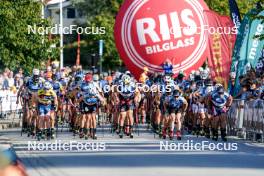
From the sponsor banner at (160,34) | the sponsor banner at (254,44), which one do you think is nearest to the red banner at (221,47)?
the sponsor banner at (254,44)

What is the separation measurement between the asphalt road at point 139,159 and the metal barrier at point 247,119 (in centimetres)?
57

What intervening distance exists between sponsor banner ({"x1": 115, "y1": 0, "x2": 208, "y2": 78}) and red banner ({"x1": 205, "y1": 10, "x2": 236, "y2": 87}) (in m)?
1.57

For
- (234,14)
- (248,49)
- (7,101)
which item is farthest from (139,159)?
(7,101)

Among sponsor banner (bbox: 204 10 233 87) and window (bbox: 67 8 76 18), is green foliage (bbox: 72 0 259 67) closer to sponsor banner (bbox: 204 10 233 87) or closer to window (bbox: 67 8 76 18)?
window (bbox: 67 8 76 18)

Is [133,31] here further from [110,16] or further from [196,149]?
[110,16]

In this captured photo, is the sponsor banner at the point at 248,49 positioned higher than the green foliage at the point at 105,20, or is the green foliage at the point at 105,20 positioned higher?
the green foliage at the point at 105,20

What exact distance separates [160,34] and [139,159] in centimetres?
1474

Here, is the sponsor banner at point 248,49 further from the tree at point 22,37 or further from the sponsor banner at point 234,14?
the tree at point 22,37

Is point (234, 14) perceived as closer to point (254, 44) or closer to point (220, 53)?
point (220, 53)

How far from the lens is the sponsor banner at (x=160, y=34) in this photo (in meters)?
34.1

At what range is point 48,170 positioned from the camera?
17.2 meters

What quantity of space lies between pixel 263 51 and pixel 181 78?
111 inches

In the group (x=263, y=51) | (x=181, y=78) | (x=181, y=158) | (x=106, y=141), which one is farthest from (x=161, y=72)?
(x=181, y=158)

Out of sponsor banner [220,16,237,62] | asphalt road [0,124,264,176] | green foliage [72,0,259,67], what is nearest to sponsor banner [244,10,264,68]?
sponsor banner [220,16,237,62]
